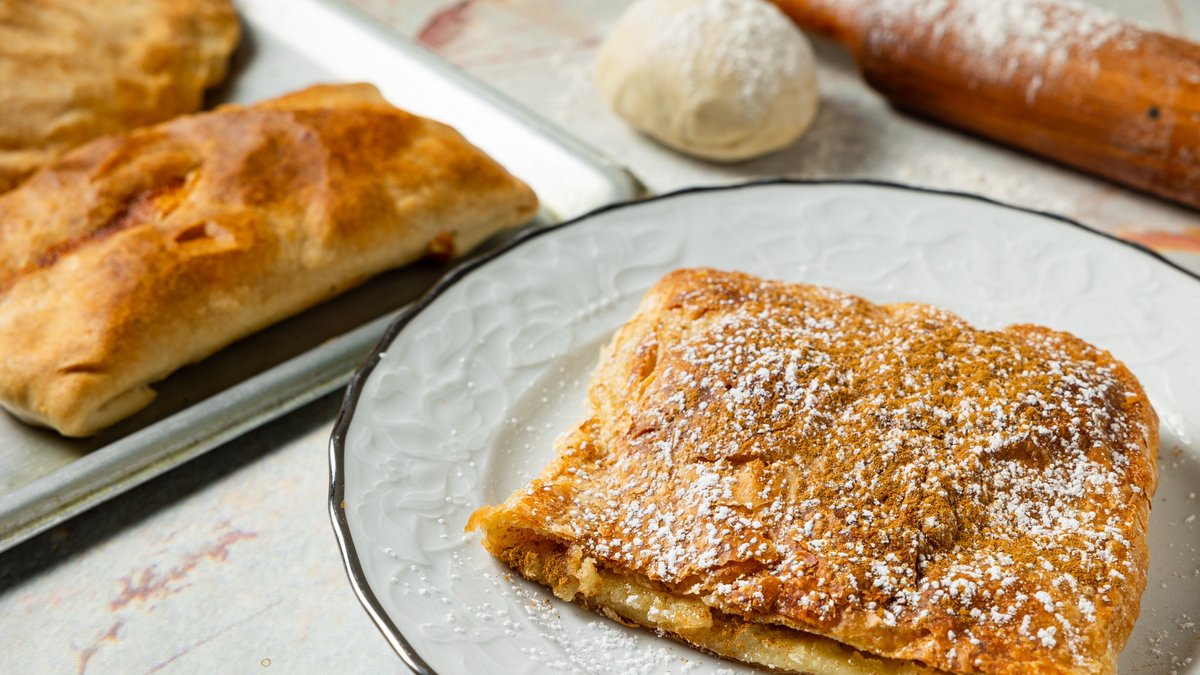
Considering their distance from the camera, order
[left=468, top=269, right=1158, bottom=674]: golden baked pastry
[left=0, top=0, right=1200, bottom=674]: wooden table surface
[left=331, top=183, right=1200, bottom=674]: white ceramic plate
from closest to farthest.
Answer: [left=468, top=269, right=1158, bottom=674]: golden baked pastry, [left=331, top=183, right=1200, bottom=674]: white ceramic plate, [left=0, top=0, right=1200, bottom=674]: wooden table surface

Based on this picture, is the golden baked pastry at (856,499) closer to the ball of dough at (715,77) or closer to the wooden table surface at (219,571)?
the wooden table surface at (219,571)

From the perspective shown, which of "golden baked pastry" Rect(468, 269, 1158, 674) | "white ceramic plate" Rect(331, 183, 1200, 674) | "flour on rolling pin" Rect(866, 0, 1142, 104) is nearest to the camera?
"golden baked pastry" Rect(468, 269, 1158, 674)

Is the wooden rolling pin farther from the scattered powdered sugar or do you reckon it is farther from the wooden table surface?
the scattered powdered sugar

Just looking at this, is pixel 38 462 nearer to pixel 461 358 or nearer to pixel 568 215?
pixel 461 358

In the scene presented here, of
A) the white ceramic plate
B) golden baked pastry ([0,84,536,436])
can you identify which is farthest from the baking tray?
the white ceramic plate

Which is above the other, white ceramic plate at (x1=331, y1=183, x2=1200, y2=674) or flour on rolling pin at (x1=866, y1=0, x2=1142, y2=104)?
flour on rolling pin at (x1=866, y1=0, x2=1142, y2=104)

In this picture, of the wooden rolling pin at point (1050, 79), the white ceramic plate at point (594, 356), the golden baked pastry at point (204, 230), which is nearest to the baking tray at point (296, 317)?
the golden baked pastry at point (204, 230)
